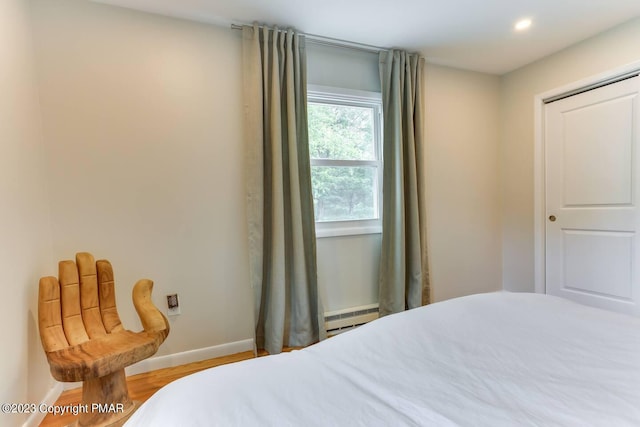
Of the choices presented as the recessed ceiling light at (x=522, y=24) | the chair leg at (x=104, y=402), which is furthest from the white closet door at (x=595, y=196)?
the chair leg at (x=104, y=402)

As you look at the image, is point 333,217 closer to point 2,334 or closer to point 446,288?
point 446,288

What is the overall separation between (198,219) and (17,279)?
0.92m

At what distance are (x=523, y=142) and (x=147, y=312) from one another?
11.1ft

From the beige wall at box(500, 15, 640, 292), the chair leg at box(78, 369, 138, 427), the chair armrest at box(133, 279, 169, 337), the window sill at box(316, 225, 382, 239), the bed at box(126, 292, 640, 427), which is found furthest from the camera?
the beige wall at box(500, 15, 640, 292)

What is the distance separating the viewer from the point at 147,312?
5.07 feet

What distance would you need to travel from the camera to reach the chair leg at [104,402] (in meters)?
1.36

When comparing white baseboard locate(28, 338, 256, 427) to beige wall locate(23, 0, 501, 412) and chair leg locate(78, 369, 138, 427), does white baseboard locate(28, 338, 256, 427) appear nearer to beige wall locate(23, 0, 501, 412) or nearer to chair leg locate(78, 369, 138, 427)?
beige wall locate(23, 0, 501, 412)

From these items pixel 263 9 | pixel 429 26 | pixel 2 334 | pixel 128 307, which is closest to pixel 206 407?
pixel 2 334

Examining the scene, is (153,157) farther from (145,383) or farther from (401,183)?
(401,183)

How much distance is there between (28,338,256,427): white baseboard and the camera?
1752 millimetres

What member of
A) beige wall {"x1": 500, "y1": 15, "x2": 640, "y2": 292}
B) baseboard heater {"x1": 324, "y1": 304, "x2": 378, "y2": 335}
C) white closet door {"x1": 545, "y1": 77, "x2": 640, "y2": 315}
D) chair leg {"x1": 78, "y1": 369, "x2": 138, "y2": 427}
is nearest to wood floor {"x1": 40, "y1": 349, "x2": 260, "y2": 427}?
chair leg {"x1": 78, "y1": 369, "x2": 138, "y2": 427}

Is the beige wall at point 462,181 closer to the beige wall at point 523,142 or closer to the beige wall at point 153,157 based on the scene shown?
the beige wall at point 523,142

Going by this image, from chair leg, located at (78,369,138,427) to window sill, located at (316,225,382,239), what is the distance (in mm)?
1488

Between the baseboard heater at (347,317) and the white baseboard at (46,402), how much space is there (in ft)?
5.41
